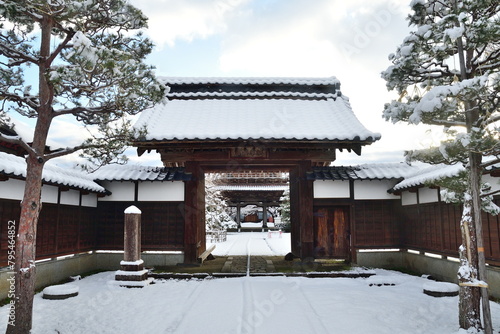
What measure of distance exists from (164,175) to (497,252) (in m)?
9.56

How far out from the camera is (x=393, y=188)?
37.9 ft

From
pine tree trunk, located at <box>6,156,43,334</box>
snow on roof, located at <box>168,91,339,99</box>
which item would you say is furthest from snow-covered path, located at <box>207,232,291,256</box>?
pine tree trunk, located at <box>6,156,43,334</box>

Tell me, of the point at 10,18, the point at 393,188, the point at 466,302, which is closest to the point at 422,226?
the point at 393,188

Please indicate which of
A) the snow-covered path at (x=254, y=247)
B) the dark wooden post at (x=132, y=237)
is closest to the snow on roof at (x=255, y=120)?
the dark wooden post at (x=132, y=237)

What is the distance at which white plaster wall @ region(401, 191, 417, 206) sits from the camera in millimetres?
11289

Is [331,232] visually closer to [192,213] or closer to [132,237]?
[192,213]

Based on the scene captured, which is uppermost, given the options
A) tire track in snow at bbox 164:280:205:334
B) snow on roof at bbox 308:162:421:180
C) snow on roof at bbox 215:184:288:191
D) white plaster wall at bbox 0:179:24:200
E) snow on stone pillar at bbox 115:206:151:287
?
snow on roof at bbox 215:184:288:191

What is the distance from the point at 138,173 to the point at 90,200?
73.2 inches

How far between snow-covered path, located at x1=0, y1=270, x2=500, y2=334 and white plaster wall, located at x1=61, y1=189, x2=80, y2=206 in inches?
108

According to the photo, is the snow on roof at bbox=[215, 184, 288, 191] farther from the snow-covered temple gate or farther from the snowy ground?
the snowy ground

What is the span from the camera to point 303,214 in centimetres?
1172

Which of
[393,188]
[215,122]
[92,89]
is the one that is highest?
[215,122]

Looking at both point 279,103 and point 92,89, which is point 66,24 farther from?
point 279,103

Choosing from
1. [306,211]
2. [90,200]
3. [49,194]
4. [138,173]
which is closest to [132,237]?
[49,194]
